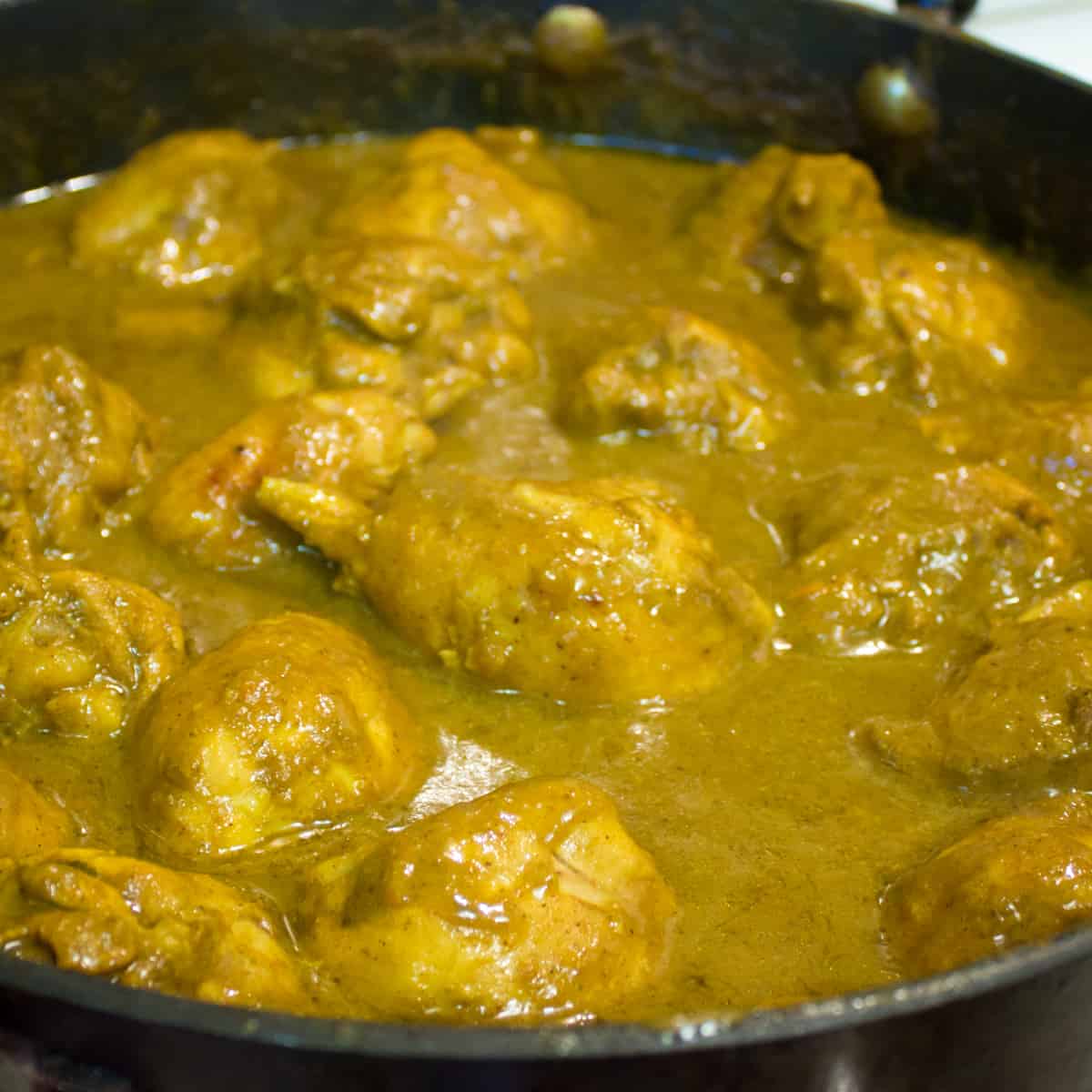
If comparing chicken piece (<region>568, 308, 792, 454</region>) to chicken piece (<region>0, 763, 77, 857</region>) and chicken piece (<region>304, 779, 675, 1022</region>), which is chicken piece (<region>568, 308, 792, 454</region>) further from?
chicken piece (<region>0, 763, 77, 857</region>)

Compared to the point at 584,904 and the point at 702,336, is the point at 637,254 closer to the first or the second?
the point at 702,336

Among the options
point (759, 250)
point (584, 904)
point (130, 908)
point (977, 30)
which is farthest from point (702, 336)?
point (977, 30)

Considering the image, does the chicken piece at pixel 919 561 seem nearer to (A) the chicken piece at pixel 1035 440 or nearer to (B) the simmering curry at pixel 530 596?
(B) the simmering curry at pixel 530 596

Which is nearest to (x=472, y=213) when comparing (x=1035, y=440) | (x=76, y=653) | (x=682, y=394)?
(x=682, y=394)

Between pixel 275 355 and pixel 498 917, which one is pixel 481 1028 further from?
pixel 275 355

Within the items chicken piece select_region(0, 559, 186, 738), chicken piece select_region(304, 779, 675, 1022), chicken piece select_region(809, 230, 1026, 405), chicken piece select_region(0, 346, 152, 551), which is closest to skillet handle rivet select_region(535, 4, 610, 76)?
chicken piece select_region(809, 230, 1026, 405)

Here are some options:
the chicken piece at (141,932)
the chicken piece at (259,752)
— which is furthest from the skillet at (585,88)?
the chicken piece at (141,932)
